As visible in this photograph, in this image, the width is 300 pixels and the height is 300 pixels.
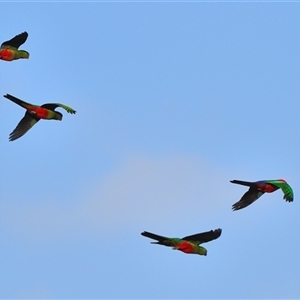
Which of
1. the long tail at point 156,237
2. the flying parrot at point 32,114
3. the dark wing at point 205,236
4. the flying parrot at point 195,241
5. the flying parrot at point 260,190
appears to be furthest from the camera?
the flying parrot at point 32,114

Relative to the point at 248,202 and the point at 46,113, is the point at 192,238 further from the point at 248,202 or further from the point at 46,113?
the point at 46,113

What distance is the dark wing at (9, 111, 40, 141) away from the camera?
7075 centimetres

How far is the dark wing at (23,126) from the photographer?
70750 millimetres

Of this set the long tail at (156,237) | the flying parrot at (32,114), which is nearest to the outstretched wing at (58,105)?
the flying parrot at (32,114)

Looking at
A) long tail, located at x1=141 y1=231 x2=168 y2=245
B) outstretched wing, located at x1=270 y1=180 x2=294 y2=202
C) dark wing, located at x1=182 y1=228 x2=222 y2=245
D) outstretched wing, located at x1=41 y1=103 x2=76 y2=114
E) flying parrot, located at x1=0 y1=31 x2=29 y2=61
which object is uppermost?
flying parrot, located at x1=0 y1=31 x2=29 y2=61

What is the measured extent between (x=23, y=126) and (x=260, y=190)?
14.6 metres

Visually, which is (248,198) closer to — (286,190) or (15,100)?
(286,190)

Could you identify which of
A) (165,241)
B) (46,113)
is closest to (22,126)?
(46,113)

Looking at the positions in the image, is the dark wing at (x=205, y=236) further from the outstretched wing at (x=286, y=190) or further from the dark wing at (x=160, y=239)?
the outstretched wing at (x=286, y=190)

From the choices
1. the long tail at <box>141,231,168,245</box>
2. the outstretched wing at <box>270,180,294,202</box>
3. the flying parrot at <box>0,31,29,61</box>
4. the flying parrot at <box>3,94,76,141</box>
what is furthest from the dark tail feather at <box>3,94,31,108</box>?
the outstretched wing at <box>270,180,294,202</box>

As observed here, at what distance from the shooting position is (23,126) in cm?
7094

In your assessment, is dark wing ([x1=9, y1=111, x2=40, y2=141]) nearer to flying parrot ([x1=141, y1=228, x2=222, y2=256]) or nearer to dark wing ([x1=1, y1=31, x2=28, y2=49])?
dark wing ([x1=1, y1=31, x2=28, y2=49])

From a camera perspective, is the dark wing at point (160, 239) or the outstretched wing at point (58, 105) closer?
the dark wing at point (160, 239)

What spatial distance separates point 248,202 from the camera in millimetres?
68875
